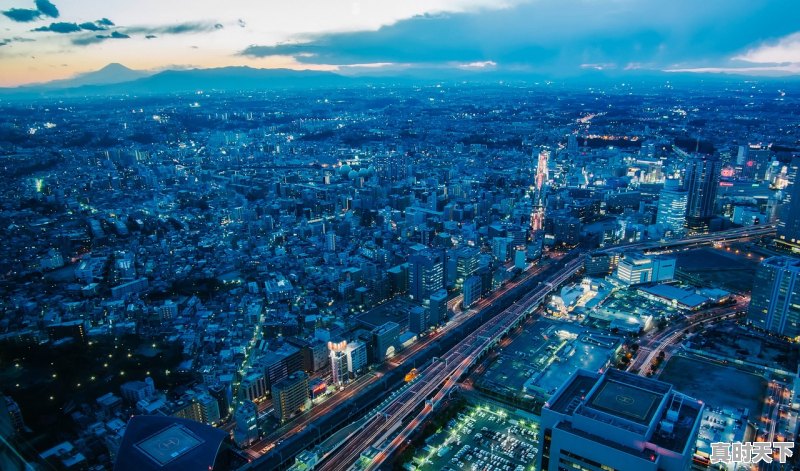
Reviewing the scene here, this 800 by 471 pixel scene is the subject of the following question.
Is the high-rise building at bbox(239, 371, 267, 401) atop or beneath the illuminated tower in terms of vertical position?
beneath

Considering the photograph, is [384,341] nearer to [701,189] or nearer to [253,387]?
[253,387]

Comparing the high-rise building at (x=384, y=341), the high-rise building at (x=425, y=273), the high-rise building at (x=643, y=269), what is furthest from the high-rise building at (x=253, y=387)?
the high-rise building at (x=643, y=269)

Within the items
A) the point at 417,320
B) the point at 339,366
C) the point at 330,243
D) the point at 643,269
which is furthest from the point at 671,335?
the point at 330,243

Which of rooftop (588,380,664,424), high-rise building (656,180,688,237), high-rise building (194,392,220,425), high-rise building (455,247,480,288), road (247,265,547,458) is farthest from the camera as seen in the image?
high-rise building (656,180,688,237)

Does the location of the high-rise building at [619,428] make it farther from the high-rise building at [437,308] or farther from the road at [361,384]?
the high-rise building at [437,308]

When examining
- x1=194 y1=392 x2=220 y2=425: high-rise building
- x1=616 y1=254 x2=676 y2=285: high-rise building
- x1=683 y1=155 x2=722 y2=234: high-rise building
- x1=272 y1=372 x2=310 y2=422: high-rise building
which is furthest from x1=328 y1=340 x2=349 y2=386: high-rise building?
x1=683 y1=155 x2=722 y2=234: high-rise building

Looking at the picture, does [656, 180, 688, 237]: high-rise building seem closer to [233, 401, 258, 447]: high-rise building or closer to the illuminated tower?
the illuminated tower
